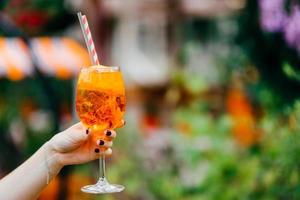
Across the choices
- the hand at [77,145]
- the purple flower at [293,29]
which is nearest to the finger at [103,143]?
the hand at [77,145]

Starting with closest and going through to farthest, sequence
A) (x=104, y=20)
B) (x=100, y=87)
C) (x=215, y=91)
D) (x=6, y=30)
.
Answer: (x=100, y=87), (x=6, y=30), (x=104, y=20), (x=215, y=91)

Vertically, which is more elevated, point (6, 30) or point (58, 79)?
point (58, 79)

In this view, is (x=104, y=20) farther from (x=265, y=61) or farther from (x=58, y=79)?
(x=265, y=61)

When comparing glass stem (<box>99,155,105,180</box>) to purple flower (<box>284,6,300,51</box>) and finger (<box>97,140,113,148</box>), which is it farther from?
purple flower (<box>284,6,300,51</box>)

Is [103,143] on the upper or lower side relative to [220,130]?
lower

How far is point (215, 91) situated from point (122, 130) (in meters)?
9.85

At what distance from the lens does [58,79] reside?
50.8 feet

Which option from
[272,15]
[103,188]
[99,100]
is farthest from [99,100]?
[272,15]

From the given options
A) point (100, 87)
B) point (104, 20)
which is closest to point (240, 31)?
point (100, 87)

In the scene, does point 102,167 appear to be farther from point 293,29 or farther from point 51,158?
point 293,29

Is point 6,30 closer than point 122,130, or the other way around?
point 6,30

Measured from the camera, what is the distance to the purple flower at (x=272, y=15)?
554 cm

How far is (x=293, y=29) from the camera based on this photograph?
5426 mm

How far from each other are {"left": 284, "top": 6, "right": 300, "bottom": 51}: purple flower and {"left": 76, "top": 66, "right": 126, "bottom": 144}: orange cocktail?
2.10 m
